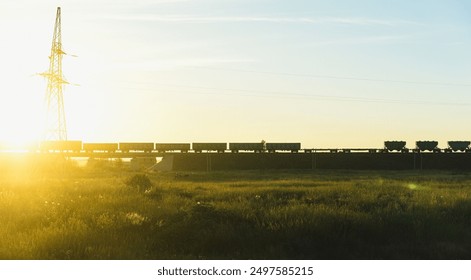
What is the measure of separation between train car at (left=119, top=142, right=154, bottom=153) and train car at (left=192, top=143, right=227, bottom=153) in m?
14.4

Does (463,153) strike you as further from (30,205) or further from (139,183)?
(30,205)

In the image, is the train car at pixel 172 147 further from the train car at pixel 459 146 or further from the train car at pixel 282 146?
the train car at pixel 459 146

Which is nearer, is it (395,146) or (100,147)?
(395,146)

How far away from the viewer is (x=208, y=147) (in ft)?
347

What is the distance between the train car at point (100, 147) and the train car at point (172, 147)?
12.4 meters

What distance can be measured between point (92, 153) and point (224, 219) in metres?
106

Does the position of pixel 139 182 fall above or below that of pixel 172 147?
below

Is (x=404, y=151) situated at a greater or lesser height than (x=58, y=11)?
lesser

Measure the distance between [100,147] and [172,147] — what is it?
21.3 metres

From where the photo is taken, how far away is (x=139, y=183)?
110ft

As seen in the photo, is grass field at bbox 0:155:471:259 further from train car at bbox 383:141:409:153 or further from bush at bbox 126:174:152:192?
train car at bbox 383:141:409:153

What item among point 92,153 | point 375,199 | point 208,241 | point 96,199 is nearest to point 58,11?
point 92,153

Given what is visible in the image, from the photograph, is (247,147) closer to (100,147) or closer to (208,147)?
(208,147)

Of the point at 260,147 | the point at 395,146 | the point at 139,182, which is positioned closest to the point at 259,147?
the point at 260,147
